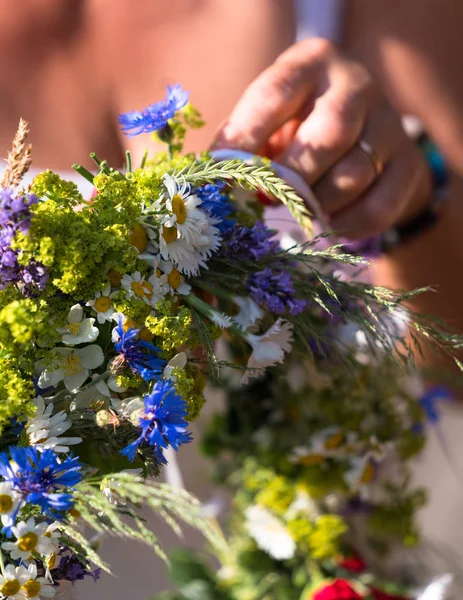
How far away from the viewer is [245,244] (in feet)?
1.45

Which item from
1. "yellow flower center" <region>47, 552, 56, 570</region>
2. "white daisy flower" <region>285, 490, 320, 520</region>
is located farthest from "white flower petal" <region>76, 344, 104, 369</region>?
"white daisy flower" <region>285, 490, 320, 520</region>

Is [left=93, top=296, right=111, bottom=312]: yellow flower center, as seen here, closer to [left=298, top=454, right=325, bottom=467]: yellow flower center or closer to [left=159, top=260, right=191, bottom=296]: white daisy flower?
[left=159, top=260, right=191, bottom=296]: white daisy flower

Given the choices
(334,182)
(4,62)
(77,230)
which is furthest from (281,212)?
(4,62)

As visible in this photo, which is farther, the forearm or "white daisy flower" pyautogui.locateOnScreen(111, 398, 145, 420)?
the forearm

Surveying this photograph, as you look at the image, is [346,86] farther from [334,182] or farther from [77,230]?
[77,230]

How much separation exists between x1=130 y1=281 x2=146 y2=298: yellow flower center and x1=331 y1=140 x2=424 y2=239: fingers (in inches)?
12.6

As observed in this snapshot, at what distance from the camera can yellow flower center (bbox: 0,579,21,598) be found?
A: 330 millimetres

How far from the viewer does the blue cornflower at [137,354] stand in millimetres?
363

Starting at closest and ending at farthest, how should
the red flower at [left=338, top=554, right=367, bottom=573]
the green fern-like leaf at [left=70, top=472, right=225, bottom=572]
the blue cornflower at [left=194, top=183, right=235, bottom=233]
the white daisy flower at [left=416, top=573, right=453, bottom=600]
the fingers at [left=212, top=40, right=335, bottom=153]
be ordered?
the green fern-like leaf at [left=70, top=472, right=225, bottom=572]
the blue cornflower at [left=194, top=183, right=235, bottom=233]
the fingers at [left=212, top=40, right=335, bottom=153]
the white daisy flower at [left=416, top=573, right=453, bottom=600]
the red flower at [left=338, top=554, right=367, bottom=573]

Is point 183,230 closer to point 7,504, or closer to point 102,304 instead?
point 102,304

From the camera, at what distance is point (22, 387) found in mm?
338

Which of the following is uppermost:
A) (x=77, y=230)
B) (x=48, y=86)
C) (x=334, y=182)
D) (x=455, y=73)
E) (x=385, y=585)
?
(x=455, y=73)

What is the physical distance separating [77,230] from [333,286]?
200 mm

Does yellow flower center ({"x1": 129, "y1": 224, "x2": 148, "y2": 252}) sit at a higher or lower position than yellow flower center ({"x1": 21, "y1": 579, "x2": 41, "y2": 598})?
higher
